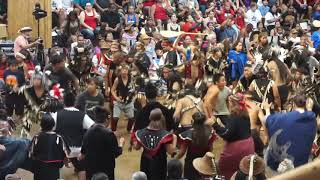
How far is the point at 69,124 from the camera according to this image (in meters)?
7.78

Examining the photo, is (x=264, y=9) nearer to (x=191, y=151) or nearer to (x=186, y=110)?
(x=186, y=110)

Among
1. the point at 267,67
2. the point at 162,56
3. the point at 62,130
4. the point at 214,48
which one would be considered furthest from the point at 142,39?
the point at 62,130

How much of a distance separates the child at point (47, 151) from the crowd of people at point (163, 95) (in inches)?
0.5

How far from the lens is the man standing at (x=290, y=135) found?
6.64 m

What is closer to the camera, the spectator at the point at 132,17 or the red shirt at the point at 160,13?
the spectator at the point at 132,17

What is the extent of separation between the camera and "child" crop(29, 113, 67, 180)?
7.04 m

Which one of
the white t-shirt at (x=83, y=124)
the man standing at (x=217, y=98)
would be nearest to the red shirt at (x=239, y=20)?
the man standing at (x=217, y=98)

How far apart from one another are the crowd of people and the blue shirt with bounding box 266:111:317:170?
0.4 inches

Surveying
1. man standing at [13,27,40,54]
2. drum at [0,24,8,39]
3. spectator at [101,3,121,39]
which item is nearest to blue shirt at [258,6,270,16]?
spectator at [101,3,121,39]

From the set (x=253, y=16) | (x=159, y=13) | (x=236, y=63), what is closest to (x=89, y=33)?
(x=159, y=13)

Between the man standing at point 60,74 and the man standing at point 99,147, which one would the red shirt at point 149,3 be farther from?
the man standing at point 99,147

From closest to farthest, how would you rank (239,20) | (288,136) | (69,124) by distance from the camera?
(288,136)
(69,124)
(239,20)

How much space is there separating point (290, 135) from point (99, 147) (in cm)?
193

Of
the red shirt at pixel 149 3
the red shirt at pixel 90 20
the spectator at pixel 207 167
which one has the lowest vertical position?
the spectator at pixel 207 167
